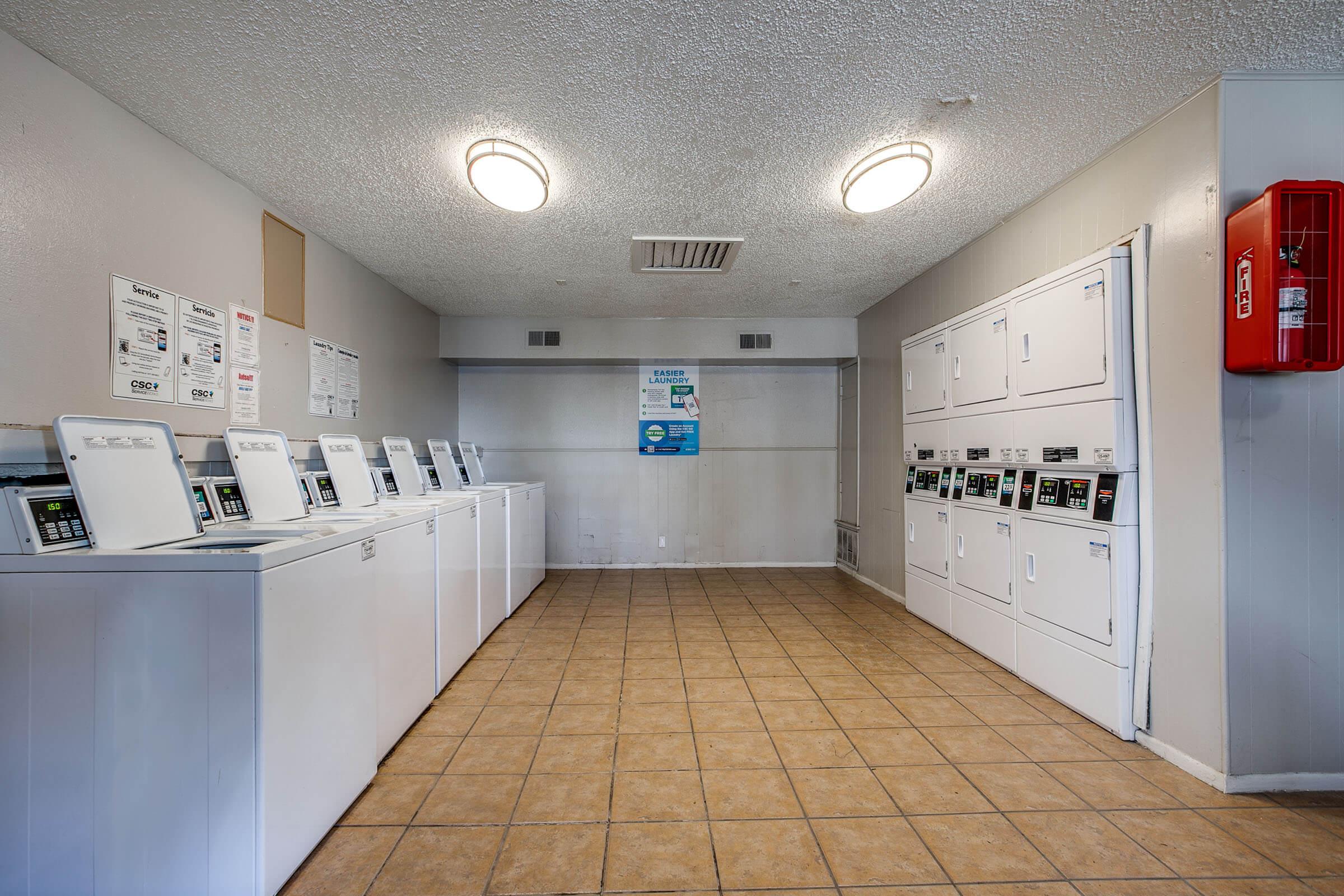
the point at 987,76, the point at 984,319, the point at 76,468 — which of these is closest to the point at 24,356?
the point at 76,468

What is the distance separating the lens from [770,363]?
579 centimetres

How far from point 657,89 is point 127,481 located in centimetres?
222

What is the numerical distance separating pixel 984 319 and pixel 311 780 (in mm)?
3658

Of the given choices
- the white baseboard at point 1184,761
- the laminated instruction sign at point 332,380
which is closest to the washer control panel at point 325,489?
the laminated instruction sign at point 332,380

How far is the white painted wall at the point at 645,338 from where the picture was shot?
5.28 meters

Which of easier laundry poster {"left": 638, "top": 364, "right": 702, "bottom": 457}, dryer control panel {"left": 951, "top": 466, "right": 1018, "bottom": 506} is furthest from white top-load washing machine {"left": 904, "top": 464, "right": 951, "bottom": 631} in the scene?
easier laundry poster {"left": 638, "top": 364, "right": 702, "bottom": 457}

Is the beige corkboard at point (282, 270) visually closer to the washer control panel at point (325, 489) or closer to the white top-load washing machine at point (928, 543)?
the washer control panel at point (325, 489)

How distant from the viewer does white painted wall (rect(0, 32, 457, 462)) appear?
1.68 m

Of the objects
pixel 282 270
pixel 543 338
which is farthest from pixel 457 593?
pixel 543 338

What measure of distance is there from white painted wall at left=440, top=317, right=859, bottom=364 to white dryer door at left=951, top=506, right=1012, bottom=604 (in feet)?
7.94

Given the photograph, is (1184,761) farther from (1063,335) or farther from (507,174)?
(507,174)

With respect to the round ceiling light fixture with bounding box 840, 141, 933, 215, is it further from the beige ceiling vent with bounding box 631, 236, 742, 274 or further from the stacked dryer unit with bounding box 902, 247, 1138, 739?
the beige ceiling vent with bounding box 631, 236, 742, 274

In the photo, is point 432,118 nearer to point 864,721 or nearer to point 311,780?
point 311,780

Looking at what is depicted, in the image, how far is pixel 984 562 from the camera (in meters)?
3.20
